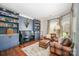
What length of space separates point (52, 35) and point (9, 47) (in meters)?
0.84

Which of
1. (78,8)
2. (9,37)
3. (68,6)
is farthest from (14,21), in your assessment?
(78,8)

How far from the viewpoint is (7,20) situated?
6.82 feet

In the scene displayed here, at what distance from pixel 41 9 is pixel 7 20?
2.18ft

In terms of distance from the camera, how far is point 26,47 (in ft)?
7.13

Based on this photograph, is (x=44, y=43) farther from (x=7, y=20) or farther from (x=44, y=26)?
(x=7, y=20)

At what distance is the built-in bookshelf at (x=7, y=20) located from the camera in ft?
6.58

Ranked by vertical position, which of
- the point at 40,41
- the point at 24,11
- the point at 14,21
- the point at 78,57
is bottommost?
the point at 78,57

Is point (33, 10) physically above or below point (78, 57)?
above

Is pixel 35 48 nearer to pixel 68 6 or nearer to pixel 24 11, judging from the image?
pixel 24 11

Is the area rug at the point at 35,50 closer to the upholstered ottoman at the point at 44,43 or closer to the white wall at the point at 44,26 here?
the upholstered ottoman at the point at 44,43

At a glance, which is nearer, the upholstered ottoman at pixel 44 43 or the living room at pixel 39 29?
the living room at pixel 39 29

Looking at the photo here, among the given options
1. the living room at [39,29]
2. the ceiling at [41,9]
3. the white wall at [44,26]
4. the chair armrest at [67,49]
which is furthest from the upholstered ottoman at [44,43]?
the ceiling at [41,9]

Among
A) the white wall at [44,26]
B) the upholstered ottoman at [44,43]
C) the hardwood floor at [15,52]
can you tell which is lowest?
the hardwood floor at [15,52]

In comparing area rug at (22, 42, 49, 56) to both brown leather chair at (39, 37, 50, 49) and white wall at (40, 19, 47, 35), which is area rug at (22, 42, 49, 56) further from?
white wall at (40, 19, 47, 35)
